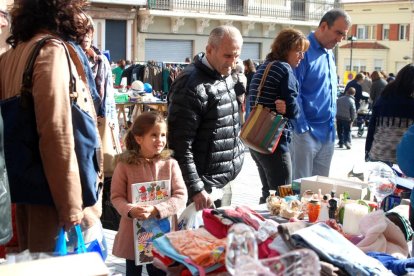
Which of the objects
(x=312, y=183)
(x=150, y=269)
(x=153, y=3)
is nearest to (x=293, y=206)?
(x=312, y=183)

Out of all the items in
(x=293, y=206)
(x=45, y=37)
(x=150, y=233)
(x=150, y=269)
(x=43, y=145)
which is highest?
(x=45, y=37)

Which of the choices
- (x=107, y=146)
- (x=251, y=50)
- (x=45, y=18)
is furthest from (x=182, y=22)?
(x=45, y=18)

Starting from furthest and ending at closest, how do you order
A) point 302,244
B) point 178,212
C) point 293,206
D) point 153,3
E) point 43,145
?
point 153,3, point 178,212, point 293,206, point 43,145, point 302,244

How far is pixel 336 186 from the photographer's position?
3611mm

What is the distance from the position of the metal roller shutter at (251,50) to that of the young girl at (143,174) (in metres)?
29.6

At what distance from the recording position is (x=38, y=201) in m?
2.58

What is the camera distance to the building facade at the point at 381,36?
51844 millimetres

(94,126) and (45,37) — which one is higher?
(45,37)

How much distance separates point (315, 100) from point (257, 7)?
2922cm

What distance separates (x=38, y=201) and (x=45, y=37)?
71cm

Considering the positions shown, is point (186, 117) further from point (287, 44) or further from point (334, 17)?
point (334, 17)

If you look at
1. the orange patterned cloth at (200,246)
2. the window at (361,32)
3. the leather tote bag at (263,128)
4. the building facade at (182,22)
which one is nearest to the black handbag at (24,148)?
the orange patterned cloth at (200,246)

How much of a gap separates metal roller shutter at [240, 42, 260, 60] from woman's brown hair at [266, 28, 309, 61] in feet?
92.2

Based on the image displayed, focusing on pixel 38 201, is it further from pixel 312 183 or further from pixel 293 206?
pixel 312 183
